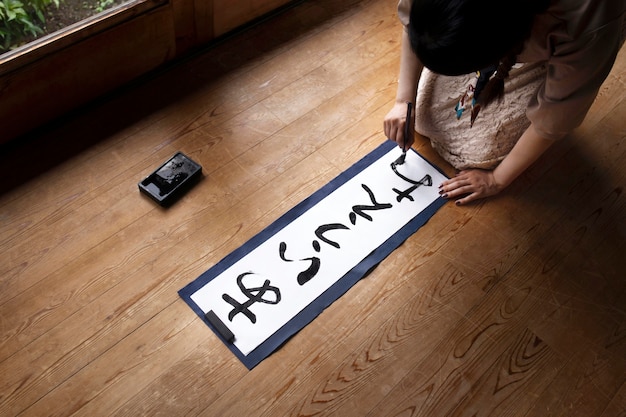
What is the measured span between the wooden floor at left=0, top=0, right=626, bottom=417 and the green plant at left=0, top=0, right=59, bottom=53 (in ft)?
0.80

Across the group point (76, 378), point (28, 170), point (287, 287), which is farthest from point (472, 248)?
point (28, 170)

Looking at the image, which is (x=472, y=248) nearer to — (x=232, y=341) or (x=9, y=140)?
(x=232, y=341)

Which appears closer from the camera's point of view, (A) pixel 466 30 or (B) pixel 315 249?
(A) pixel 466 30

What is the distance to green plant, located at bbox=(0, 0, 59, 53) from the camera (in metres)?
1.42

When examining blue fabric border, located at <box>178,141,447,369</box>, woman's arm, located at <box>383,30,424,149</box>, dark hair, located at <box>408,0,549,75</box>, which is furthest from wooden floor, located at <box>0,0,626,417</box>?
dark hair, located at <box>408,0,549,75</box>

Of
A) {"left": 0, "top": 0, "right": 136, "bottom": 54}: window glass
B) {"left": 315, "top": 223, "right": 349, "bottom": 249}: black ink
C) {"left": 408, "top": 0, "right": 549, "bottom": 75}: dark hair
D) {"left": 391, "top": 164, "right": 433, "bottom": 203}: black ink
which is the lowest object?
{"left": 315, "top": 223, "right": 349, "bottom": 249}: black ink

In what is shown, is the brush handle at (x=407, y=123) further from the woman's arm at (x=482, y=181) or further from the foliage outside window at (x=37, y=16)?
the foliage outside window at (x=37, y=16)

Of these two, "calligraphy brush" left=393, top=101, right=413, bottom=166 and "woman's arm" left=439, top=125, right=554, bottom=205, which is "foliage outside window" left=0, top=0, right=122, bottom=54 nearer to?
"calligraphy brush" left=393, top=101, right=413, bottom=166

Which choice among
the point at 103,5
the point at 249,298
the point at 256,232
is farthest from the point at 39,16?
the point at 249,298

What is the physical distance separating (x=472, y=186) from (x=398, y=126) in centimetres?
25

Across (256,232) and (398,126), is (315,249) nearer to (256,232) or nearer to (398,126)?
(256,232)

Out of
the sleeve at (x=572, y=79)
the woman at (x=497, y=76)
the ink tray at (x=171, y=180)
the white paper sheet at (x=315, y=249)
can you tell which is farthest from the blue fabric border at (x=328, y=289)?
the sleeve at (x=572, y=79)

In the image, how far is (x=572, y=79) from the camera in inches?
44.7

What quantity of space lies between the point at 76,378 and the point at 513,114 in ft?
3.91
